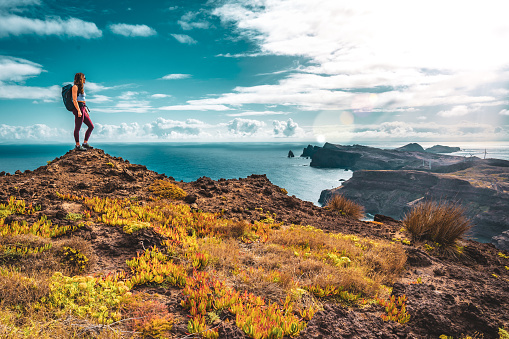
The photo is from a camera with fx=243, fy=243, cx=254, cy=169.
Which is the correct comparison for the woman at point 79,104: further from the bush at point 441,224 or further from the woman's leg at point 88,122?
the bush at point 441,224

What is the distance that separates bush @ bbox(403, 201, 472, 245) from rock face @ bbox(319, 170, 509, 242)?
267 feet

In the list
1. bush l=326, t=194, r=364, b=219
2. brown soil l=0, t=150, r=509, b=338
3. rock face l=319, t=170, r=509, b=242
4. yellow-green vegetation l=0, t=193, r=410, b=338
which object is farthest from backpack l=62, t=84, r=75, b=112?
rock face l=319, t=170, r=509, b=242

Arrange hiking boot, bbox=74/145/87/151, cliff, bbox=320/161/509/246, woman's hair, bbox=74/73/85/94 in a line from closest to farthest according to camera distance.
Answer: woman's hair, bbox=74/73/85/94, hiking boot, bbox=74/145/87/151, cliff, bbox=320/161/509/246

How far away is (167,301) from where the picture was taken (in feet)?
12.7

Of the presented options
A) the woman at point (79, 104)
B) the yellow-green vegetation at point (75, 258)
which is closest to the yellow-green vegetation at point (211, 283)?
the yellow-green vegetation at point (75, 258)

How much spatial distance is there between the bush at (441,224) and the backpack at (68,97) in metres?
14.9

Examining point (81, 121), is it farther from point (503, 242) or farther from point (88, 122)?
point (503, 242)

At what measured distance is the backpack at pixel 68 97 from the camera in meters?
10.3

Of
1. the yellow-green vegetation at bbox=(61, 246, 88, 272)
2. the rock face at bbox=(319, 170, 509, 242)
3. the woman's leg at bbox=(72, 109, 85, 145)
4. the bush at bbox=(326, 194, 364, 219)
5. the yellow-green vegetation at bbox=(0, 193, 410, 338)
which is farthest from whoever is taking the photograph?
the rock face at bbox=(319, 170, 509, 242)

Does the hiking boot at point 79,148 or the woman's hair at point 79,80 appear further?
the hiking boot at point 79,148

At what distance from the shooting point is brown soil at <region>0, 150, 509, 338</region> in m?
3.82

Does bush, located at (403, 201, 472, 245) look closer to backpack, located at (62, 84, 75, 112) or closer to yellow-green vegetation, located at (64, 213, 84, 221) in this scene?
yellow-green vegetation, located at (64, 213, 84, 221)

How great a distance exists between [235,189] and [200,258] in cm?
791

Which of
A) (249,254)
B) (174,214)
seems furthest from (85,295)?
(174,214)
